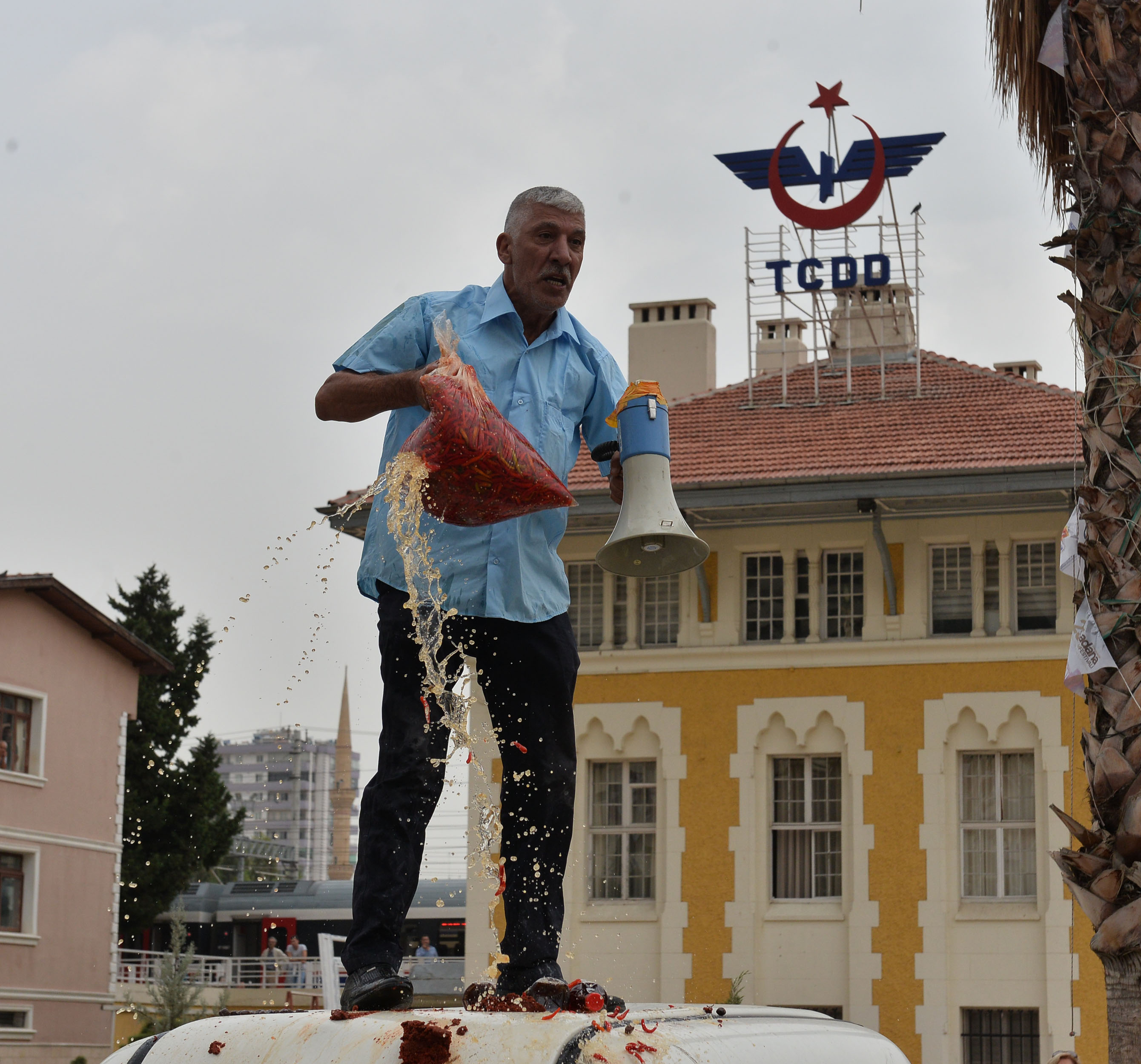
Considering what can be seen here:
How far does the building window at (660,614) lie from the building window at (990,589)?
483 centimetres

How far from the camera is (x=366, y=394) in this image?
13.4 feet

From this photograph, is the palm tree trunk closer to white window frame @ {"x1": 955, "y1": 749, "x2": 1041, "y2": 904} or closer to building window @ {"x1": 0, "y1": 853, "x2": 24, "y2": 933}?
white window frame @ {"x1": 955, "y1": 749, "x2": 1041, "y2": 904}

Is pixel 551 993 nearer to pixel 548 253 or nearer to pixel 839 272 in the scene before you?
pixel 548 253

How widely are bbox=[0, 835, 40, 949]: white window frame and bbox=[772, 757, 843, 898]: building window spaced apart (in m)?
16.5

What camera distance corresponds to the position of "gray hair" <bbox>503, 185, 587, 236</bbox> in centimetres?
421

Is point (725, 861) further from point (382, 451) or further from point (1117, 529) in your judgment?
point (382, 451)

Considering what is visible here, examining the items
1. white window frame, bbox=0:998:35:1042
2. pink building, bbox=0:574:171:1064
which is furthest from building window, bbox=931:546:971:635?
white window frame, bbox=0:998:35:1042

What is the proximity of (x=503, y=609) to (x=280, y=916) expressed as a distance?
4946cm

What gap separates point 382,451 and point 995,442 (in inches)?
916

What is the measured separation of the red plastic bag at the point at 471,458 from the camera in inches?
151

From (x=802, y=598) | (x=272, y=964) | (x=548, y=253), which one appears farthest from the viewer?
(x=272, y=964)

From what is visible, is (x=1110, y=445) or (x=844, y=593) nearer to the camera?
(x=1110, y=445)

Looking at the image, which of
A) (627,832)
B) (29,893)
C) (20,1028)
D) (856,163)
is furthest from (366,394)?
(29,893)

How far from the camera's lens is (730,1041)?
3123mm
